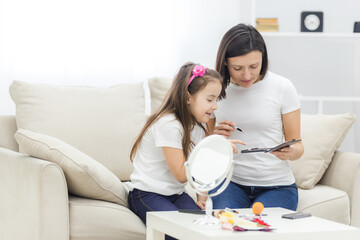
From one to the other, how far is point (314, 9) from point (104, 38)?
1505 millimetres

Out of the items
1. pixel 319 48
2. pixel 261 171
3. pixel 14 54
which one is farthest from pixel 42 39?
pixel 319 48

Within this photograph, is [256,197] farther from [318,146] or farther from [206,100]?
[318,146]

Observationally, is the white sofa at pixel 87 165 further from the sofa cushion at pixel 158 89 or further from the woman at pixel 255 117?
the woman at pixel 255 117

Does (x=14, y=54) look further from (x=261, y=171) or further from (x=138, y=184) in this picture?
(x=261, y=171)

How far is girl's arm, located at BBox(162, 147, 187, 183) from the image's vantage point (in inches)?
78.9

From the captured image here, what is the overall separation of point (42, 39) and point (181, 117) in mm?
1441

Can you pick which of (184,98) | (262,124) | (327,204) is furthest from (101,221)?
(327,204)

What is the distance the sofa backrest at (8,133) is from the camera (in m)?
2.66

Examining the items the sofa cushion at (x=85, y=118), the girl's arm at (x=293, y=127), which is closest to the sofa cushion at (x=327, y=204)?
the girl's arm at (x=293, y=127)

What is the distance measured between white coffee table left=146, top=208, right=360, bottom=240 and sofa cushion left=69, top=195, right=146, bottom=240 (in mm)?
254

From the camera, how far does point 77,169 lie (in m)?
2.00

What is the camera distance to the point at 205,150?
163 centimetres

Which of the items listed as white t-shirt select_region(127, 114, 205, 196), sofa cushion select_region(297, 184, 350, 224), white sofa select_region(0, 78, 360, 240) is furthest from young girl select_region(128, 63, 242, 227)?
sofa cushion select_region(297, 184, 350, 224)

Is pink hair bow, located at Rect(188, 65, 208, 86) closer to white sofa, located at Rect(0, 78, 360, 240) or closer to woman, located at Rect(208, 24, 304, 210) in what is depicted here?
woman, located at Rect(208, 24, 304, 210)
